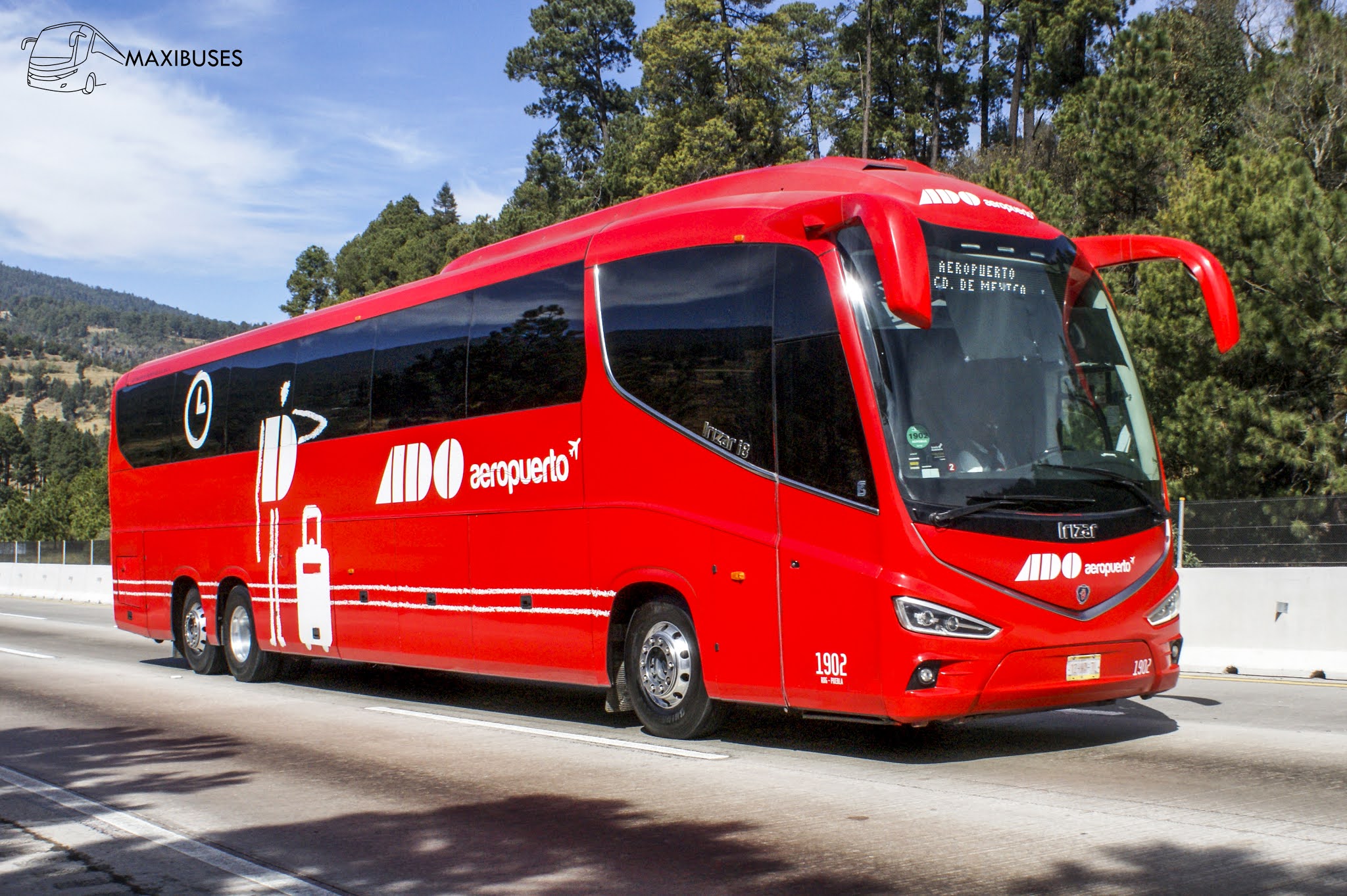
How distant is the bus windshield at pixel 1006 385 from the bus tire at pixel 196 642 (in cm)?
1105

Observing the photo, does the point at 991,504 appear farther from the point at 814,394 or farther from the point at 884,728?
the point at 884,728

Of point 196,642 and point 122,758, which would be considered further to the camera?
point 196,642

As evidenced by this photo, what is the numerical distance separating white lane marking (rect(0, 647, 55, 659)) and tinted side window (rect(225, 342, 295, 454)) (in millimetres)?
5383

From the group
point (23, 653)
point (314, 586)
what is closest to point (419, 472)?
point (314, 586)

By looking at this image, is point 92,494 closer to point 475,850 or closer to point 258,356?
point 258,356

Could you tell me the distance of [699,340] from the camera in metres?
9.29

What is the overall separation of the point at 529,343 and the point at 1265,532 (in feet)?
28.7

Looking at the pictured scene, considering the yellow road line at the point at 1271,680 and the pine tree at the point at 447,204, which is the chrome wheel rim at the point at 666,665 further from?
the pine tree at the point at 447,204

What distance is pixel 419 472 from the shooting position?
1227 centimetres

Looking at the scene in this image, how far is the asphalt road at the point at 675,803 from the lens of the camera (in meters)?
5.65

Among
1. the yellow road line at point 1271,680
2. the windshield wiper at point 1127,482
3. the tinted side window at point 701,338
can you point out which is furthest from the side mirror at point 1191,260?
the yellow road line at point 1271,680

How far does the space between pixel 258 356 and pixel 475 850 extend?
10.3 metres

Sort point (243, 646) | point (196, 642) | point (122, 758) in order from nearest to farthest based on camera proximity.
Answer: point (122, 758)
point (243, 646)
point (196, 642)

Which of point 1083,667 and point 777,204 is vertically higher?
point 777,204
